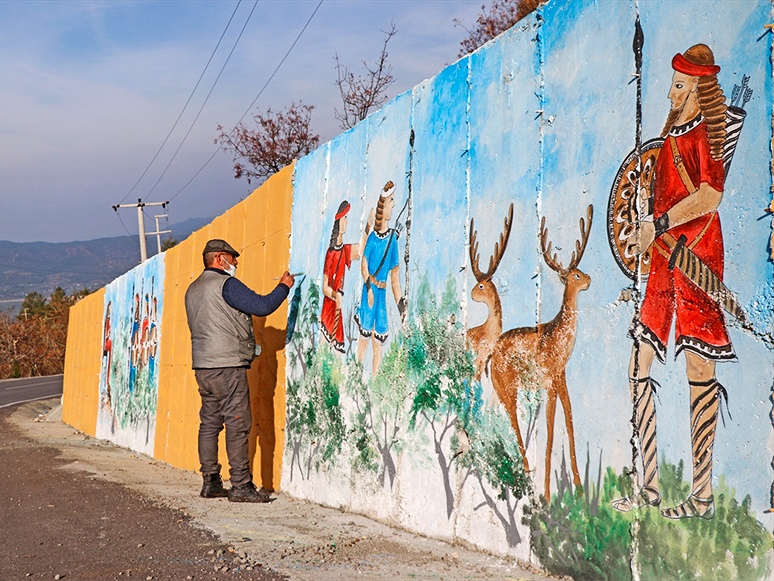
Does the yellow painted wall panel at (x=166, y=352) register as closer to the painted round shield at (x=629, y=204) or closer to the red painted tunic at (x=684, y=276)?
the painted round shield at (x=629, y=204)

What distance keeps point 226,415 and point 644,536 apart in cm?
369

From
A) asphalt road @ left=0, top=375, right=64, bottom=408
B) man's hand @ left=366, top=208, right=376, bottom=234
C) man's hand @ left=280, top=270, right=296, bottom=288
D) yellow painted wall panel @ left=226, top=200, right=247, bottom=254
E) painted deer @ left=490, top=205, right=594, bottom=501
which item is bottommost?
asphalt road @ left=0, top=375, right=64, bottom=408

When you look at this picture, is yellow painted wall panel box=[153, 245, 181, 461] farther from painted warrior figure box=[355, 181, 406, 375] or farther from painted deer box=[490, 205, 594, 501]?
painted deer box=[490, 205, 594, 501]

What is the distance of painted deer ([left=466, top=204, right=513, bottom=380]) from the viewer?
11.3 ft

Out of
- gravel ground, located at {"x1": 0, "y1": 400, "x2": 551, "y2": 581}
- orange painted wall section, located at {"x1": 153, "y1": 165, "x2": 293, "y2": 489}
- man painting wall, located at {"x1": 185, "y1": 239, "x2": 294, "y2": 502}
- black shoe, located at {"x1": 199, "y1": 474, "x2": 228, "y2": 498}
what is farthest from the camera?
orange painted wall section, located at {"x1": 153, "y1": 165, "x2": 293, "y2": 489}

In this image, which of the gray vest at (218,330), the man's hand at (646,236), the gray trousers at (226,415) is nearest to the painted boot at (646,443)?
the man's hand at (646,236)

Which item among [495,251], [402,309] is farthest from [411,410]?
[495,251]

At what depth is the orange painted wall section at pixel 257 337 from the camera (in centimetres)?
601

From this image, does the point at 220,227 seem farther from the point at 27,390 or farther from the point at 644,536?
the point at 27,390

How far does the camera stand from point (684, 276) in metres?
2.52

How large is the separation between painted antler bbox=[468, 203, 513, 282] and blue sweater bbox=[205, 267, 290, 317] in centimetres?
204

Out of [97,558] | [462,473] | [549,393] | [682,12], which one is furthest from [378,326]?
[682,12]

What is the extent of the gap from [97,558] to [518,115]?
2.99m

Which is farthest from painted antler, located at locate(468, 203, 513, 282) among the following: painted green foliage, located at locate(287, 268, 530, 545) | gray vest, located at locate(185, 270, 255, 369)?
gray vest, located at locate(185, 270, 255, 369)
